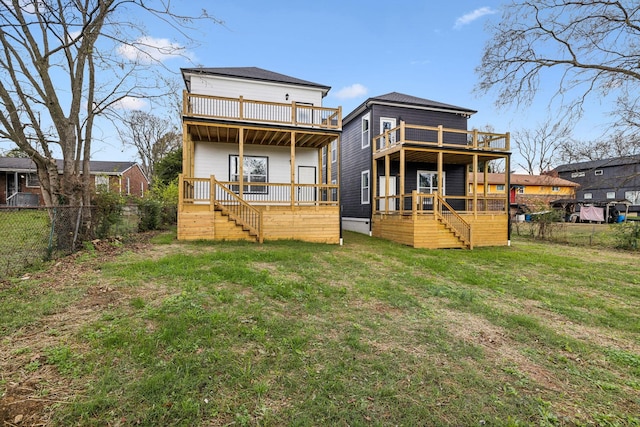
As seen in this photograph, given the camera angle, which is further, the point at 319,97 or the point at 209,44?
the point at 319,97

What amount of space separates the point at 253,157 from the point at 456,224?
30.8ft

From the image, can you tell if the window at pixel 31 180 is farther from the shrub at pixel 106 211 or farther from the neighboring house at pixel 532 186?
the neighboring house at pixel 532 186

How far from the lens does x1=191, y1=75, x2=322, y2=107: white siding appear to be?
13.4 metres

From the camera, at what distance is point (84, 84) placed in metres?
9.74

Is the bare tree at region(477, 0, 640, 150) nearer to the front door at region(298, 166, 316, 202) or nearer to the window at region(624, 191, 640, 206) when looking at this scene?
the front door at region(298, 166, 316, 202)

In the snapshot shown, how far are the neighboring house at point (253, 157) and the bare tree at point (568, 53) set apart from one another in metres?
6.83

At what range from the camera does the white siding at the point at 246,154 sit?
1323cm

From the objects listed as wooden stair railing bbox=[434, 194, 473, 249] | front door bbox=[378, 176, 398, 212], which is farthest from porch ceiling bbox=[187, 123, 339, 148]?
wooden stair railing bbox=[434, 194, 473, 249]

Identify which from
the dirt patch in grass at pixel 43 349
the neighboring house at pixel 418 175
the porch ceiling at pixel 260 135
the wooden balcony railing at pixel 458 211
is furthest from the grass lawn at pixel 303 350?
the wooden balcony railing at pixel 458 211

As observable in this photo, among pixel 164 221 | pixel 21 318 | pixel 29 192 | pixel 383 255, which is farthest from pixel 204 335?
pixel 29 192

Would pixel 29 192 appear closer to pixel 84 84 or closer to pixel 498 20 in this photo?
pixel 84 84

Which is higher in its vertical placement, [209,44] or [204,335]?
[209,44]

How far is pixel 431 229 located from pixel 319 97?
8193 mm

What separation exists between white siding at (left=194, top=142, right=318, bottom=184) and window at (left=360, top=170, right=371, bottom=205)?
3.18 m
